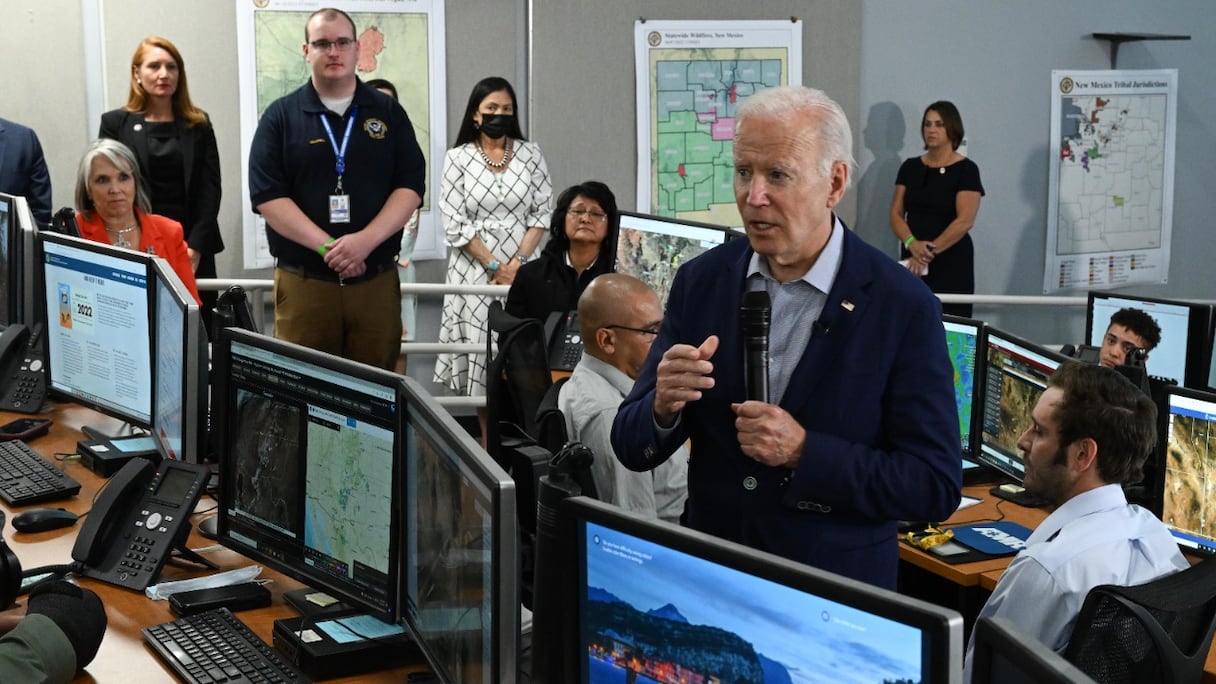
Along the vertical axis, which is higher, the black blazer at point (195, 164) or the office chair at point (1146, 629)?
the black blazer at point (195, 164)

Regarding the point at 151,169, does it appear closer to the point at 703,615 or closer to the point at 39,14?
the point at 39,14

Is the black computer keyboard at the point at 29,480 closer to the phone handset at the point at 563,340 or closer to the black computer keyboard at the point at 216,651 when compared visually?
the black computer keyboard at the point at 216,651

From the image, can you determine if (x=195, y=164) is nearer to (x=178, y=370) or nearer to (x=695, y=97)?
(x=695, y=97)

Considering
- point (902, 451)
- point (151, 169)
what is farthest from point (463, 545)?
point (151, 169)

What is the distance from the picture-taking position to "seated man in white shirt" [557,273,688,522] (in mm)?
2965

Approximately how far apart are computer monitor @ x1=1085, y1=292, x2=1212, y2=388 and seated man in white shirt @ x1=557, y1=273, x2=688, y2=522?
1.85 metres

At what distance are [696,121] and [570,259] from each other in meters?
2.51

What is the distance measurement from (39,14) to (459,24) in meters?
1.96

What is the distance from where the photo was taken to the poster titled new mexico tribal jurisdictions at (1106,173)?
26.2ft

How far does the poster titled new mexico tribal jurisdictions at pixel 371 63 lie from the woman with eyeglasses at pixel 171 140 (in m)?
0.62

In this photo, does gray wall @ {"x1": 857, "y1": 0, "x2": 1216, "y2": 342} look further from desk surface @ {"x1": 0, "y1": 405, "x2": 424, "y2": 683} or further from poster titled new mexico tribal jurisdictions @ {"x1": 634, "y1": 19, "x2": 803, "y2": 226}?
desk surface @ {"x1": 0, "y1": 405, "x2": 424, "y2": 683}

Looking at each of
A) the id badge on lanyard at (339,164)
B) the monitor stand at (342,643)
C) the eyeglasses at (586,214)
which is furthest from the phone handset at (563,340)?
the monitor stand at (342,643)

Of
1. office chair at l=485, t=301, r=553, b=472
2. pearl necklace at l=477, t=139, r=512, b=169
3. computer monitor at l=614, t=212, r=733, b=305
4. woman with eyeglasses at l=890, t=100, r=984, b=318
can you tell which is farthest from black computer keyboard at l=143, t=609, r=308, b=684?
woman with eyeglasses at l=890, t=100, r=984, b=318

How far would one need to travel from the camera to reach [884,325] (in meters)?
2.10
